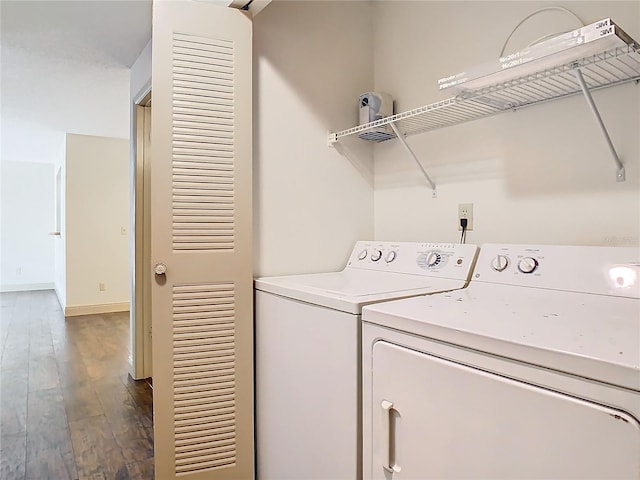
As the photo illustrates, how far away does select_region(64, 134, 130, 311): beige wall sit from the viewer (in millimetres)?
5125

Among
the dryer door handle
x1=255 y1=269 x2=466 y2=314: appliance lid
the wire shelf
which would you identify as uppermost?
the wire shelf

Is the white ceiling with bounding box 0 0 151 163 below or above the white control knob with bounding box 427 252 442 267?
above

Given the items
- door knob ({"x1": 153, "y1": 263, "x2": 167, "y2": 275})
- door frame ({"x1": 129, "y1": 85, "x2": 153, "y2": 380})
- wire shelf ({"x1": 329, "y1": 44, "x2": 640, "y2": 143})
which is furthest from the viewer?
door frame ({"x1": 129, "y1": 85, "x2": 153, "y2": 380})

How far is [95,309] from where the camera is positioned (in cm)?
524

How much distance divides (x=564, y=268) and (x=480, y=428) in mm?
681

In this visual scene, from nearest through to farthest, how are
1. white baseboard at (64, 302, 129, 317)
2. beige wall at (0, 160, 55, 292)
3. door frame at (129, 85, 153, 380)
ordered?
door frame at (129, 85, 153, 380), white baseboard at (64, 302, 129, 317), beige wall at (0, 160, 55, 292)

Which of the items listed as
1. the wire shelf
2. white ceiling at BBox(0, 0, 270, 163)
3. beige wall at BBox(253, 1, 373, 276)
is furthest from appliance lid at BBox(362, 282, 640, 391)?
white ceiling at BBox(0, 0, 270, 163)

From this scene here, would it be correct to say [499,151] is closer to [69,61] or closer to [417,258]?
[417,258]

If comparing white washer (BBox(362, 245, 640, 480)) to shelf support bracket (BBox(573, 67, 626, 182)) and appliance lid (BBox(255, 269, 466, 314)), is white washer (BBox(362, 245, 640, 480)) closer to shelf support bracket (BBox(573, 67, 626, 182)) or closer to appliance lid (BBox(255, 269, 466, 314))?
appliance lid (BBox(255, 269, 466, 314))

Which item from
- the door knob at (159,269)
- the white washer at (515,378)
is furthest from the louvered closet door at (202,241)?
the white washer at (515,378)

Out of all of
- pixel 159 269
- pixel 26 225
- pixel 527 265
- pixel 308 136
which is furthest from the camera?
pixel 26 225

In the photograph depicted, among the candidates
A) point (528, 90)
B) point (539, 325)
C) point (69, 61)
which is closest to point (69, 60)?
point (69, 61)

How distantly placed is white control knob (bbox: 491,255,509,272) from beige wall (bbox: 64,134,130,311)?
5101 millimetres

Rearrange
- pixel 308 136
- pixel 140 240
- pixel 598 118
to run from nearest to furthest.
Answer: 1. pixel 598 118
2. pixel 308 136
3. pixel 140 240
